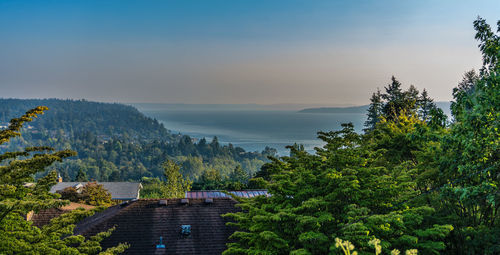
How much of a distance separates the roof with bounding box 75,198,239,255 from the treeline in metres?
3.59

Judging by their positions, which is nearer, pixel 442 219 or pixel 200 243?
pixel 442 219

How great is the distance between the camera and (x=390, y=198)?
9.55m

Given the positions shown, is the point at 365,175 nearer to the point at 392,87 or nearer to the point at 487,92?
the point at 487,92

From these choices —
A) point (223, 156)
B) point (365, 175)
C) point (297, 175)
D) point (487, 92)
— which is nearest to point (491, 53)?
point (487, 92)

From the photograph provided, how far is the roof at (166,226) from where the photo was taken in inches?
532

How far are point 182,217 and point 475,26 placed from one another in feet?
40.7

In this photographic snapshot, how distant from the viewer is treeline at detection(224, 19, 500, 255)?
773 centimetres

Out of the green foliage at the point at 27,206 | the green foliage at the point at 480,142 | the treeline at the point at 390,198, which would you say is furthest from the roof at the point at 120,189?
the green foliage at the point at 480,142

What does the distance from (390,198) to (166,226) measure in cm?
904

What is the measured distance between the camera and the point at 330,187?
930cm

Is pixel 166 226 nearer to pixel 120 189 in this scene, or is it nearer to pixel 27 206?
pixel 27 206

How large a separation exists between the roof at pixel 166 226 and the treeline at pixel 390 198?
359 centimetres

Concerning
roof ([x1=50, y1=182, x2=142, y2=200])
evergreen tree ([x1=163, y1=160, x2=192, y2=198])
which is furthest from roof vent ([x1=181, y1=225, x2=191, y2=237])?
roof ([x1=50, y1=182, x2=142, y2=200])

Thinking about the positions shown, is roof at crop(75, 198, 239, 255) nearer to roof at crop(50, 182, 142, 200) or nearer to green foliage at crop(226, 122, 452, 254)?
green foliage at crop(226, 122, 452, 254)
